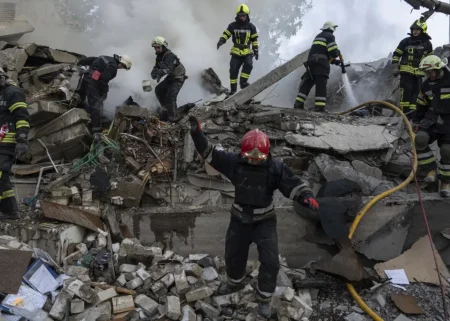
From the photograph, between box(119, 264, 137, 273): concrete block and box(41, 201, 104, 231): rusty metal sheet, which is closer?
box(119, 264, 137, 273): concrete block

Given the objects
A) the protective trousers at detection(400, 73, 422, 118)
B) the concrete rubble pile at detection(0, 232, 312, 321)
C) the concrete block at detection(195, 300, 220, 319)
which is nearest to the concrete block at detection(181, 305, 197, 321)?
the concrete rubble pile at detection(0, 232, 312, 321)

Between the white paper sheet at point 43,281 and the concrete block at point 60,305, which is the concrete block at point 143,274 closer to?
the concrete block at point 60,305

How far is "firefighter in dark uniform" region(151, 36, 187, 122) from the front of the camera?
722 cm

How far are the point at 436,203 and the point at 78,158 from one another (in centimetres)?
510

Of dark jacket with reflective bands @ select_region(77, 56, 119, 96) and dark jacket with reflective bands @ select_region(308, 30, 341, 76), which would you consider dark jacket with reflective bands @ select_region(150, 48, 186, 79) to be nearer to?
dark jacket with reflective bands @ select_region(77, 56, 119, 96)

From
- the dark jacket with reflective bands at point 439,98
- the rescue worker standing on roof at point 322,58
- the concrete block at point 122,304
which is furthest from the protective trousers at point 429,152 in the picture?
the concrete block at point 122,304

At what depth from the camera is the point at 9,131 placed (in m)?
4.83

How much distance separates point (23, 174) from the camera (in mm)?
5910

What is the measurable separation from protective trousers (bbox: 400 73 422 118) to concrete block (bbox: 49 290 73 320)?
21.7 ft

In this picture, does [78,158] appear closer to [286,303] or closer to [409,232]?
[286,303]

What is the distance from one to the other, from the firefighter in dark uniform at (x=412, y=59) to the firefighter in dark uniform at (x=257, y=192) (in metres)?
4.95

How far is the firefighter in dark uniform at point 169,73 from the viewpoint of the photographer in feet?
23.7

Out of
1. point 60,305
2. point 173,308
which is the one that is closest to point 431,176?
point 173,308

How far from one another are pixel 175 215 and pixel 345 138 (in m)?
3.03
